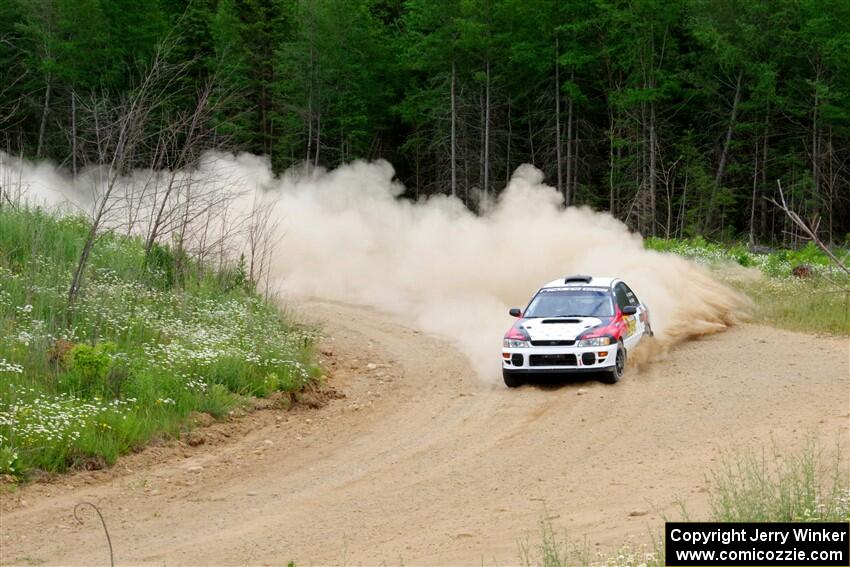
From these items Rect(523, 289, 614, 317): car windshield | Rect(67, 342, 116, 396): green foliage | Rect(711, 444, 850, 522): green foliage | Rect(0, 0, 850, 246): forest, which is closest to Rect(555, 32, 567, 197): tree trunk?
Rect(0, 0, 850, 246): forest

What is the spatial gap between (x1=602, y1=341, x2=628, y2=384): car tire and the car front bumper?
14cm

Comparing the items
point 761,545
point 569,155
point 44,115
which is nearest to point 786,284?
point 761,545

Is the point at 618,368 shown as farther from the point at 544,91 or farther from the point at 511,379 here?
the point at 544,91

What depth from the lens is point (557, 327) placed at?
17453 millimetres

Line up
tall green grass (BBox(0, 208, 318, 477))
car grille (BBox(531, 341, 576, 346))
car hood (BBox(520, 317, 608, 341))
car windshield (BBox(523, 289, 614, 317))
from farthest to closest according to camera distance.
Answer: car windshield (BBox(523, 289, 614, 317))
car hood (BBox(520, 317, 608, 341))
car grille (BBox(531, 341, 576, 346))
tall green grass (BBox(0, 208, 318, 477))

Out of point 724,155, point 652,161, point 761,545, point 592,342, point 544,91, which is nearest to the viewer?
point 761,545

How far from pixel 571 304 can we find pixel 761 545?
11.0m

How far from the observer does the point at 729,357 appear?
19.2 m

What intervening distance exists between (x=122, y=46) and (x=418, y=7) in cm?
1653

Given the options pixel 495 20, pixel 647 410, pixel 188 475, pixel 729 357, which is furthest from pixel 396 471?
pixel 495 20

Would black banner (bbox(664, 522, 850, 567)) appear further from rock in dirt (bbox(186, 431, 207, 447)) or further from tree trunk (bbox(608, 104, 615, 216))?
tree trunk (bbox(608, 104, 615, 216))

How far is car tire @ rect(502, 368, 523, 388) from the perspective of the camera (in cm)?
1727

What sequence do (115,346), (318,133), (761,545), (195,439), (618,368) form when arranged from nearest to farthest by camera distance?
(761,545)
(195,439)
(115,346)
(618,368)
(318,133)

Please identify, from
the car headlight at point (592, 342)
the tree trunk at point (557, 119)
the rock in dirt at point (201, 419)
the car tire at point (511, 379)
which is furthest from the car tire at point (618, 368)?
the tree trunk at point (557, 119)
